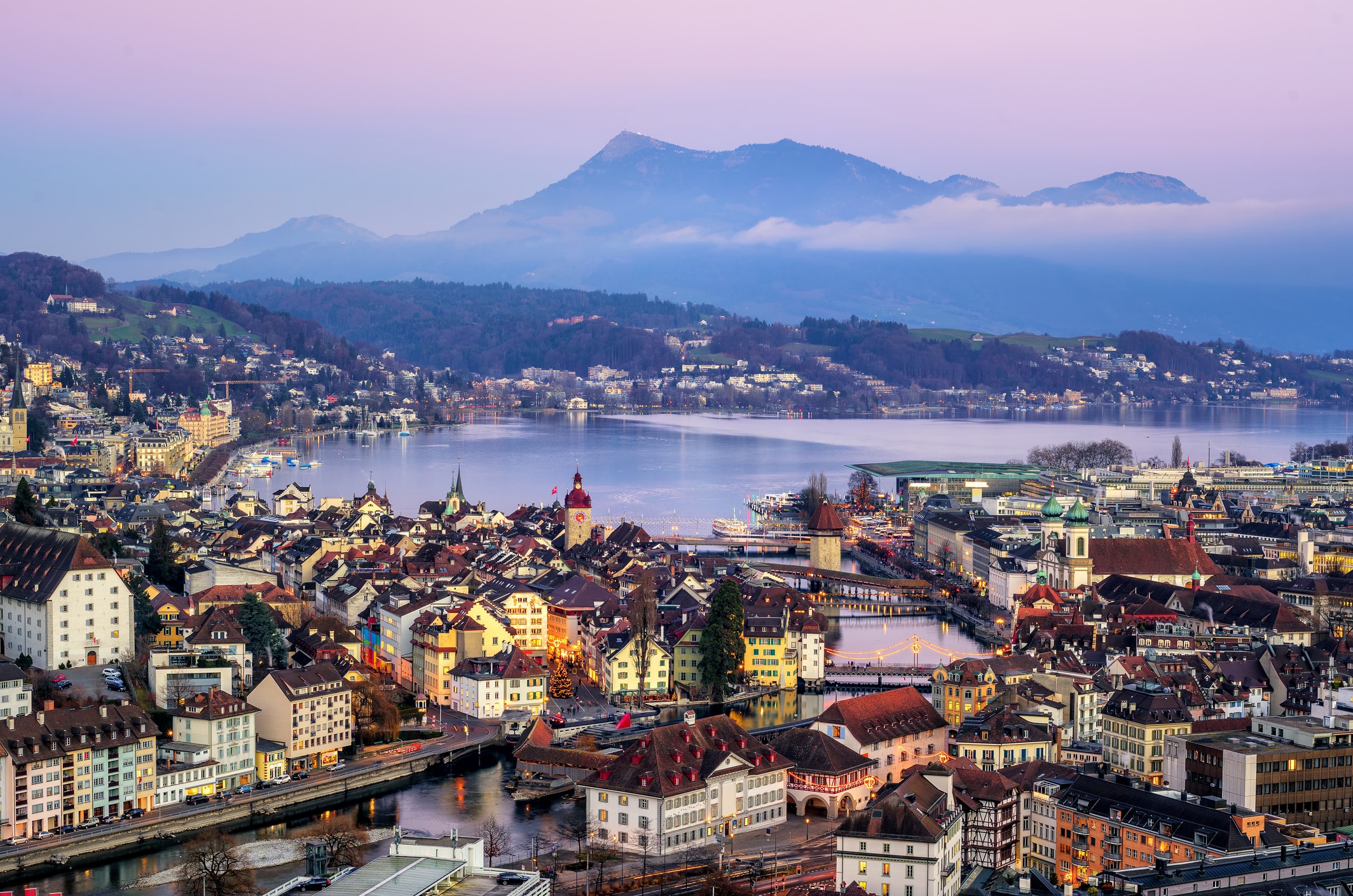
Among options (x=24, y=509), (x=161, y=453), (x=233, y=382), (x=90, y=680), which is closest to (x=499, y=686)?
(x=90, y=680)

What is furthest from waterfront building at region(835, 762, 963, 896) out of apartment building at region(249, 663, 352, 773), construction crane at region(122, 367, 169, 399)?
construction crane at region(122, 367, 169, 399)

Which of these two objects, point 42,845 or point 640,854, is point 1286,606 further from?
point 42,845

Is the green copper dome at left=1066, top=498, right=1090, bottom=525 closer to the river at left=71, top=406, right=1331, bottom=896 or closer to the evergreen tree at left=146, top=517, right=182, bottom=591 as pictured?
the river at left=71, top=406, right=1331, bottom=896

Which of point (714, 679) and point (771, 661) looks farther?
point (771, 661)

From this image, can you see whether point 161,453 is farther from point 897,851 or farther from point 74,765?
point 897,851

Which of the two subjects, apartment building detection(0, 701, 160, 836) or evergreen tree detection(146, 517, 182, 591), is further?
evergreen tree detection(146, 517, 182, 591)

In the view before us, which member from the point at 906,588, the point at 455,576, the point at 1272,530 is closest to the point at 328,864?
the point at 455,576

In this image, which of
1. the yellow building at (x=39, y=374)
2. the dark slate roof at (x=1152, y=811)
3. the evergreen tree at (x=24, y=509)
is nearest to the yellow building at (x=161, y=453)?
the yellow building at (x=39, y=374)
